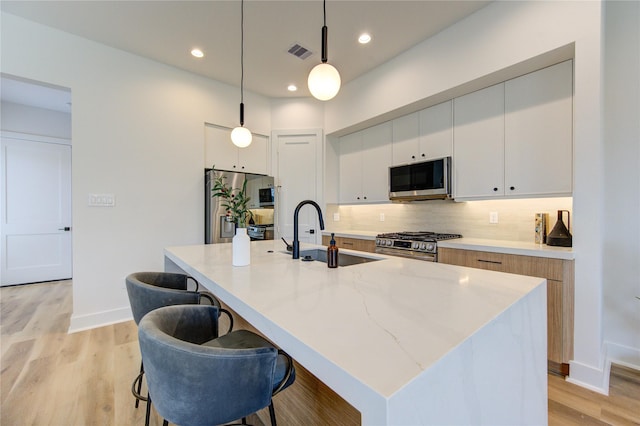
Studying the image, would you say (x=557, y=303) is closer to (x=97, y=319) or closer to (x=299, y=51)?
(x=299, y=51)

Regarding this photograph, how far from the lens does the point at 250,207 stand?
3.94m

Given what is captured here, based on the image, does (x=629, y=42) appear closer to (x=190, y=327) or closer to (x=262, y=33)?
(x=262, y=33)

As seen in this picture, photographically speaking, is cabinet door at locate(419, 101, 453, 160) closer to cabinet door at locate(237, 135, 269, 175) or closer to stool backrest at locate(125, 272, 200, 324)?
cabinet door at locate(237, 135, 269, 175)

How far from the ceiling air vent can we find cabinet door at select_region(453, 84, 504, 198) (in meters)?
1.67

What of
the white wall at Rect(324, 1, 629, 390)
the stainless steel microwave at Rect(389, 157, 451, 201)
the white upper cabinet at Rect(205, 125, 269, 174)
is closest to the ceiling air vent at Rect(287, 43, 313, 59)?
the white wall at Rect(324, 1, 629, 390)

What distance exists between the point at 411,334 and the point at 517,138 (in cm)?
248

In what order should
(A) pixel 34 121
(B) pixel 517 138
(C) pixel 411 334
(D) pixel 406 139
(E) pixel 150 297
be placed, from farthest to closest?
(A) pixel 34 121 → (D) pixel 406 139 → (B) pixel 517 138 → (E) pixel 150 297 → (C) pixel 411 334

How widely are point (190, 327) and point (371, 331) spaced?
0.91 m

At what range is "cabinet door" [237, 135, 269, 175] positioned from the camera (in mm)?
4012

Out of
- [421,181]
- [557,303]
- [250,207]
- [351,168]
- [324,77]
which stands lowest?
[557,303]

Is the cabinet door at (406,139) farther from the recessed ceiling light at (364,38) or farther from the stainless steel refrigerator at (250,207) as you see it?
the stainless steel refrigerator at (250,207)

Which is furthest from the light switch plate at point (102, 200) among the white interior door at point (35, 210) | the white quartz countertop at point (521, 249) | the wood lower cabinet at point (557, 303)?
the wood lower cabinet at point (557, 303)

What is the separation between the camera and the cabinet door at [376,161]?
3.57 m

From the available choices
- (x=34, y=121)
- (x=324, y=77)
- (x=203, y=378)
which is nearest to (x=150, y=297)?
(x=203, y=378)
